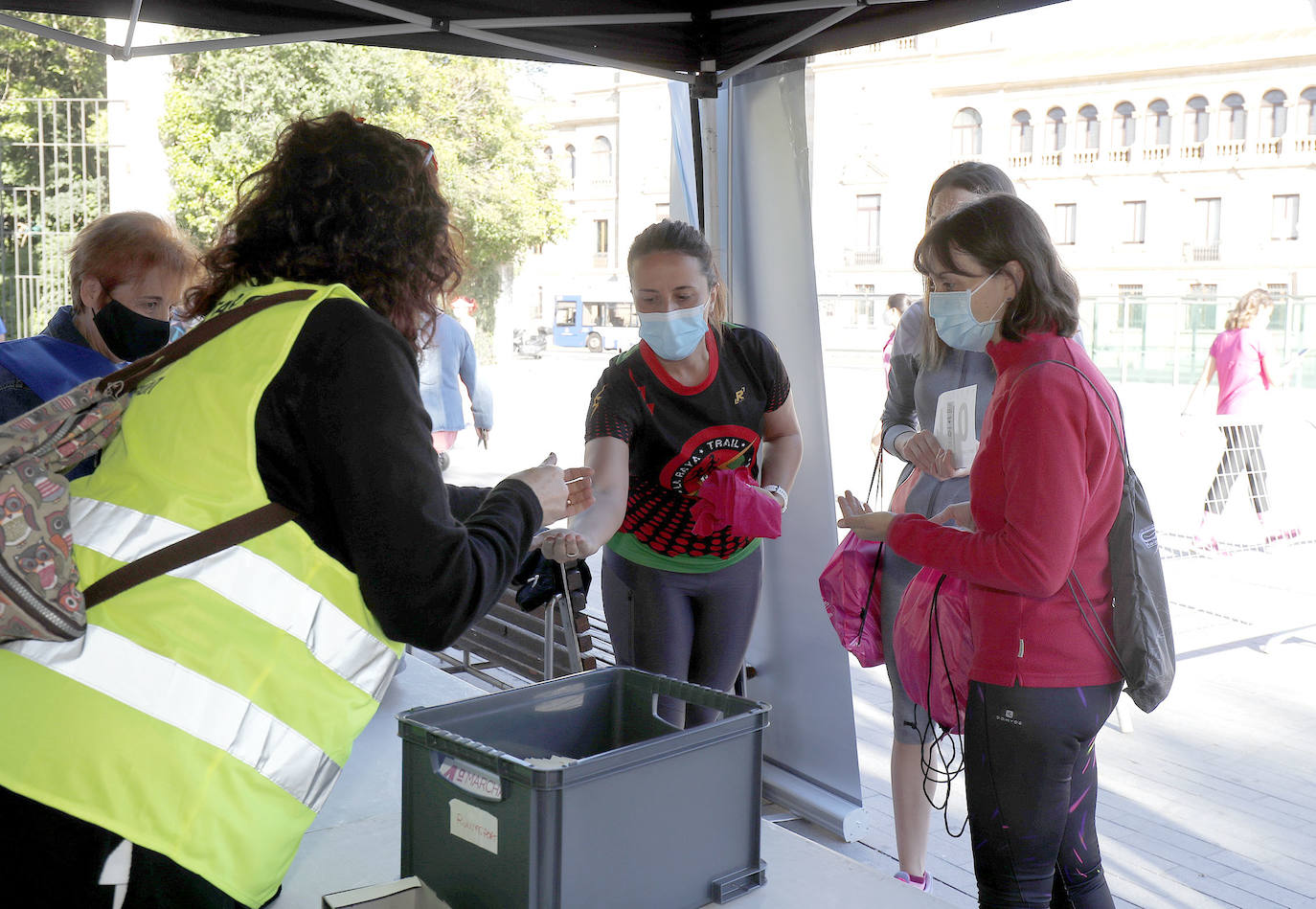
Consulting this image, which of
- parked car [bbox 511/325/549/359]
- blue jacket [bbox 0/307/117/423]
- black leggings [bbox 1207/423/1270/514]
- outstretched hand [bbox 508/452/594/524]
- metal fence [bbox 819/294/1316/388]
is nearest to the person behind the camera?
outstretched hand [bbox 508/452/594/524]

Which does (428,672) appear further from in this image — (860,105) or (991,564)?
(860,105)

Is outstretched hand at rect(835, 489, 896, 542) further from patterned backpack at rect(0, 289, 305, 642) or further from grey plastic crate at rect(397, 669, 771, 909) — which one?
patterned backpack at rect(0, 289, 305, 642)

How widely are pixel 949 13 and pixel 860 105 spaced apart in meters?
32.6

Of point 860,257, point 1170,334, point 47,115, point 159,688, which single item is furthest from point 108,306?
point 860,257

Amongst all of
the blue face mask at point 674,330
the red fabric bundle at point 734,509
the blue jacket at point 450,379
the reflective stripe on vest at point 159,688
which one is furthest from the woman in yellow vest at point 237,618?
the blue jacket at point 450,379

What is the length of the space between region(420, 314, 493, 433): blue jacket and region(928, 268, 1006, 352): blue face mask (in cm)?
479

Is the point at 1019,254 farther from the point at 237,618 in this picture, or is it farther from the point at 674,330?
the point at 237,618

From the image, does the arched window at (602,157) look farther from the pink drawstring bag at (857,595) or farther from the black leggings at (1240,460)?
the pink drawstring bag at (857,595)

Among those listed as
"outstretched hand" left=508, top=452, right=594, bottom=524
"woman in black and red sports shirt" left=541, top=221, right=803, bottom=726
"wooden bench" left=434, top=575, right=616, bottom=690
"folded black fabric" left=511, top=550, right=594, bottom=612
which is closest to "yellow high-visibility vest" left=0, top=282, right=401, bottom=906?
"outstretched hand" left=508, top=452, right=594, bottom=524

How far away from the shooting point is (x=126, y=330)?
214 cm

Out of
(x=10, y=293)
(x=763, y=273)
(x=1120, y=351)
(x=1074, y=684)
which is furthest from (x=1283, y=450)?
(x=10, y=293)

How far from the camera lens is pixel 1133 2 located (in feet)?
110

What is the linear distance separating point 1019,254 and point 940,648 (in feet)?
2.31

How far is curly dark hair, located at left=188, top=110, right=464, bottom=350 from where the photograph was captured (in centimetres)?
114
